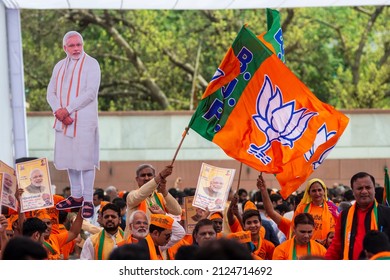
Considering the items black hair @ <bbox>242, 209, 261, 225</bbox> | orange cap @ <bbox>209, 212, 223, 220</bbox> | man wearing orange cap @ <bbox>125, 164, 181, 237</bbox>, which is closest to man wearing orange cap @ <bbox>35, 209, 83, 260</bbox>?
man wearing orange cap @ <bbox>125, 164, 181, 237</bbox>

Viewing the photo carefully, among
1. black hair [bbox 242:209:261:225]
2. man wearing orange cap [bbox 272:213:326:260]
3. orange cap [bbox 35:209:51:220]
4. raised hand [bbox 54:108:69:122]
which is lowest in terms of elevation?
man wearing orange cap [bbox 272:213:326:260]

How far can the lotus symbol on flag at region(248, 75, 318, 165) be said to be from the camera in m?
12.5

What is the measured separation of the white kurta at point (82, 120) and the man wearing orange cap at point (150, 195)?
22.8 inches

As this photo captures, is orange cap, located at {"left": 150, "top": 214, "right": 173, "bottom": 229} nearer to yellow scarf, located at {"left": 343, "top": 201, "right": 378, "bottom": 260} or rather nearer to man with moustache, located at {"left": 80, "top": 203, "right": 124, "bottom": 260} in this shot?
man with moustache, located at {"left": 80, "top": 203, "right": 124, "bottom": 260}

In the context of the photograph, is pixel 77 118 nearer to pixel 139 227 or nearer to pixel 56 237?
pixel 56 237

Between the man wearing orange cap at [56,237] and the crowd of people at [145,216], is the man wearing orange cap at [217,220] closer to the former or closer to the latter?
the crowd of people at [145,216]

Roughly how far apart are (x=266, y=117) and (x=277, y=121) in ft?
0.43

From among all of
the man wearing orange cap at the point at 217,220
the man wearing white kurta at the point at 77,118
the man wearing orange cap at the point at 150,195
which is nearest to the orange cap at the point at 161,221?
the man wearing orange cap at the point at 150,195

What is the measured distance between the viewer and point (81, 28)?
3325 centimetres

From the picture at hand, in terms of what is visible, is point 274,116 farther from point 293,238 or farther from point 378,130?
point 378,130

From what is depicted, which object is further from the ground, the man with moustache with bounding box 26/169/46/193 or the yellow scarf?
the man with moustache with bounding box 26/169/46/193

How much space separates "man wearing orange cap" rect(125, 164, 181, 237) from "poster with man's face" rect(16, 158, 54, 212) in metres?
0.78

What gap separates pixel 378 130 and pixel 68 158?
17271 mm

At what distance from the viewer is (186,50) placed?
111ft
